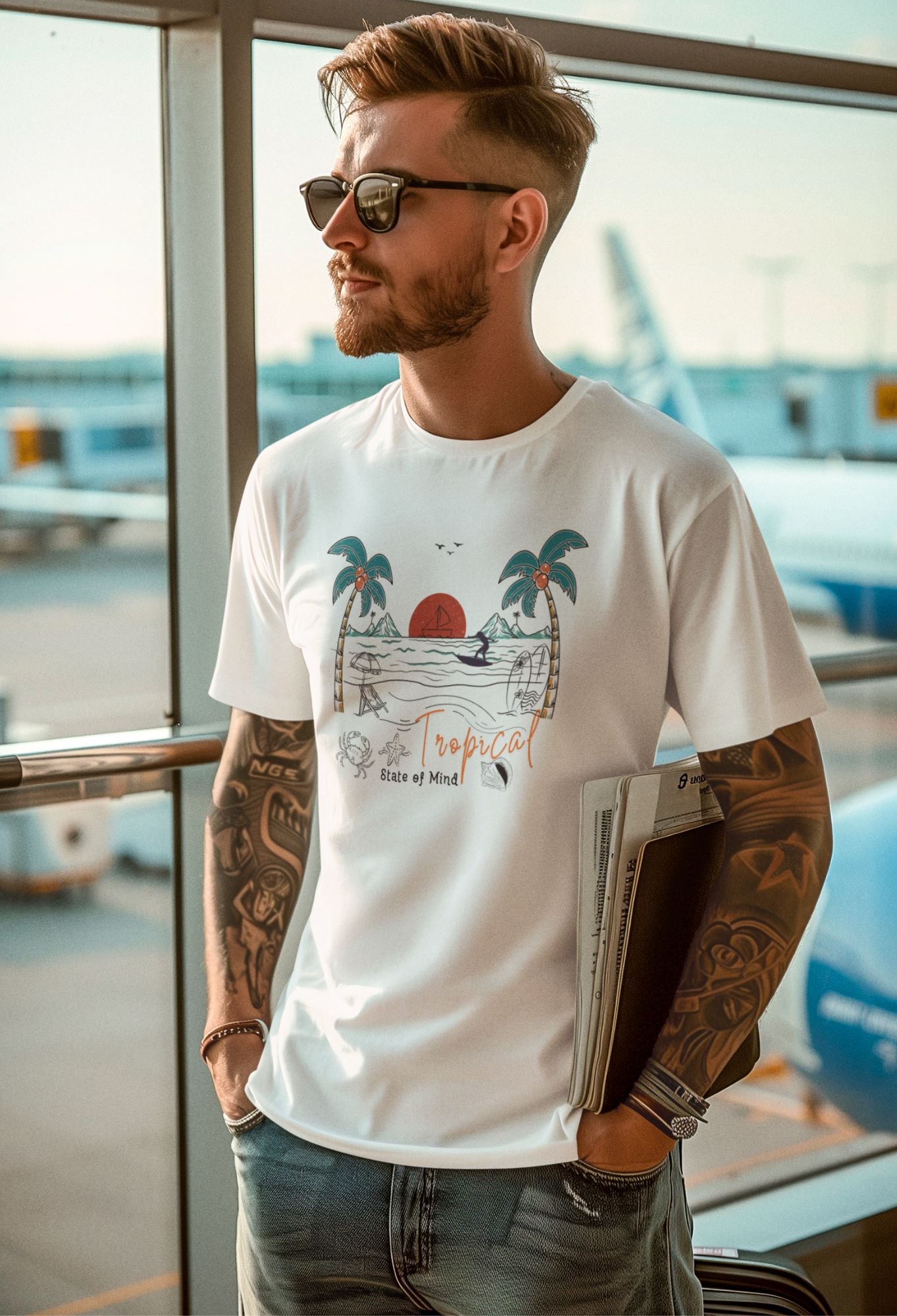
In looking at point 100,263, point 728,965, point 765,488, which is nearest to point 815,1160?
point 728,965

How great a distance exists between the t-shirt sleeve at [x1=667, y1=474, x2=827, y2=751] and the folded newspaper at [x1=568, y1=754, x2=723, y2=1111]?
9cm

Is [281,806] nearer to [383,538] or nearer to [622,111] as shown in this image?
[383,538]

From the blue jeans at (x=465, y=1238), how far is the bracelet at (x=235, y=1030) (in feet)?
0.54

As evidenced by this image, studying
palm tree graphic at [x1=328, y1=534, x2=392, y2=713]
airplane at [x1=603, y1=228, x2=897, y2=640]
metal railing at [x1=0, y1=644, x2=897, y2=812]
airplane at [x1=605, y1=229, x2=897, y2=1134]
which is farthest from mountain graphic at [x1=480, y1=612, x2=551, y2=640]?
airplane at [x1=603, y1=228, x2=897, y2=640]

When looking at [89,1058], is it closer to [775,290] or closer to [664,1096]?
[664,1096]

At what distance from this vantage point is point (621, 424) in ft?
4.76

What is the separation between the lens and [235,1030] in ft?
5.25

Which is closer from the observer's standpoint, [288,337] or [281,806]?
[281,806]

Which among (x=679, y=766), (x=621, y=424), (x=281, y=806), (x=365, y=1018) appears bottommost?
(x=365, y=1018)

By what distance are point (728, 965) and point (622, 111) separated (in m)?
1.69

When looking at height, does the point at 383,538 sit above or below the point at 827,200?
below

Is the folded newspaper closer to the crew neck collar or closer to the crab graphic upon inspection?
the crab graphic

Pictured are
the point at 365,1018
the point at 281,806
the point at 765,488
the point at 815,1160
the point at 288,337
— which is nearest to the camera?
the point at 365,1018

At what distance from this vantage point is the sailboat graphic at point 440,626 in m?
1.42
